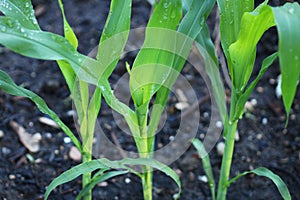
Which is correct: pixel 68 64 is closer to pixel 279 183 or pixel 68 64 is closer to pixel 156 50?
pixel 156 50

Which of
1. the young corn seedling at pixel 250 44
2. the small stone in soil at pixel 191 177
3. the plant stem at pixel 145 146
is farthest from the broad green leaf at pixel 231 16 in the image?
the small stone in soil at pixel 191 177

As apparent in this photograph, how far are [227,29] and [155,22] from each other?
0.51ft

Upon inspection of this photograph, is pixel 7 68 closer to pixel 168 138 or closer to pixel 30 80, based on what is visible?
pixel 30 80

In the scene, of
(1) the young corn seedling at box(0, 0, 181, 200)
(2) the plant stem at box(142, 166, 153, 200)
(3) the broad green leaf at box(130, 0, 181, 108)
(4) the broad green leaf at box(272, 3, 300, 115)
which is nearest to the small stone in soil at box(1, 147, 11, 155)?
(1) the young corn seedling at box(0, 0, 181, 200)

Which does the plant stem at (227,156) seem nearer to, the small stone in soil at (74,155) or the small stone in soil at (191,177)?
the small stone in soil at (191,177)

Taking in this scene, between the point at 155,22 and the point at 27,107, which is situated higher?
the point at 155,22

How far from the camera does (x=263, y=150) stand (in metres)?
1.63

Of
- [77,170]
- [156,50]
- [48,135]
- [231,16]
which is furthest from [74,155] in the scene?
[231,16]

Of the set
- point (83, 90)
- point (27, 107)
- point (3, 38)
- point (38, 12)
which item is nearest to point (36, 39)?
point (3, 38)

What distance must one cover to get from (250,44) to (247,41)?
0.01 metres

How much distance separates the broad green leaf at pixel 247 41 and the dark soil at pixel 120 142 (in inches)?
19.0

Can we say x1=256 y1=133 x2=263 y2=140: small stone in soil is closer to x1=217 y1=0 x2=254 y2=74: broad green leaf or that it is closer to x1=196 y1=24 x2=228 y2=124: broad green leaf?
x1=196 y1=24 x2=228 y2=124: broad green leaf

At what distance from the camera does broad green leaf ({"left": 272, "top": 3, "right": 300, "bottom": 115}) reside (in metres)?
0.83

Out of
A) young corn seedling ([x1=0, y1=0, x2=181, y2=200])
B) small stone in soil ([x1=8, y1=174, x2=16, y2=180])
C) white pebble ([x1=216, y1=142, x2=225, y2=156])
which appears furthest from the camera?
white pebble ([x1=216, y1=142, x2=225, y2=156])
